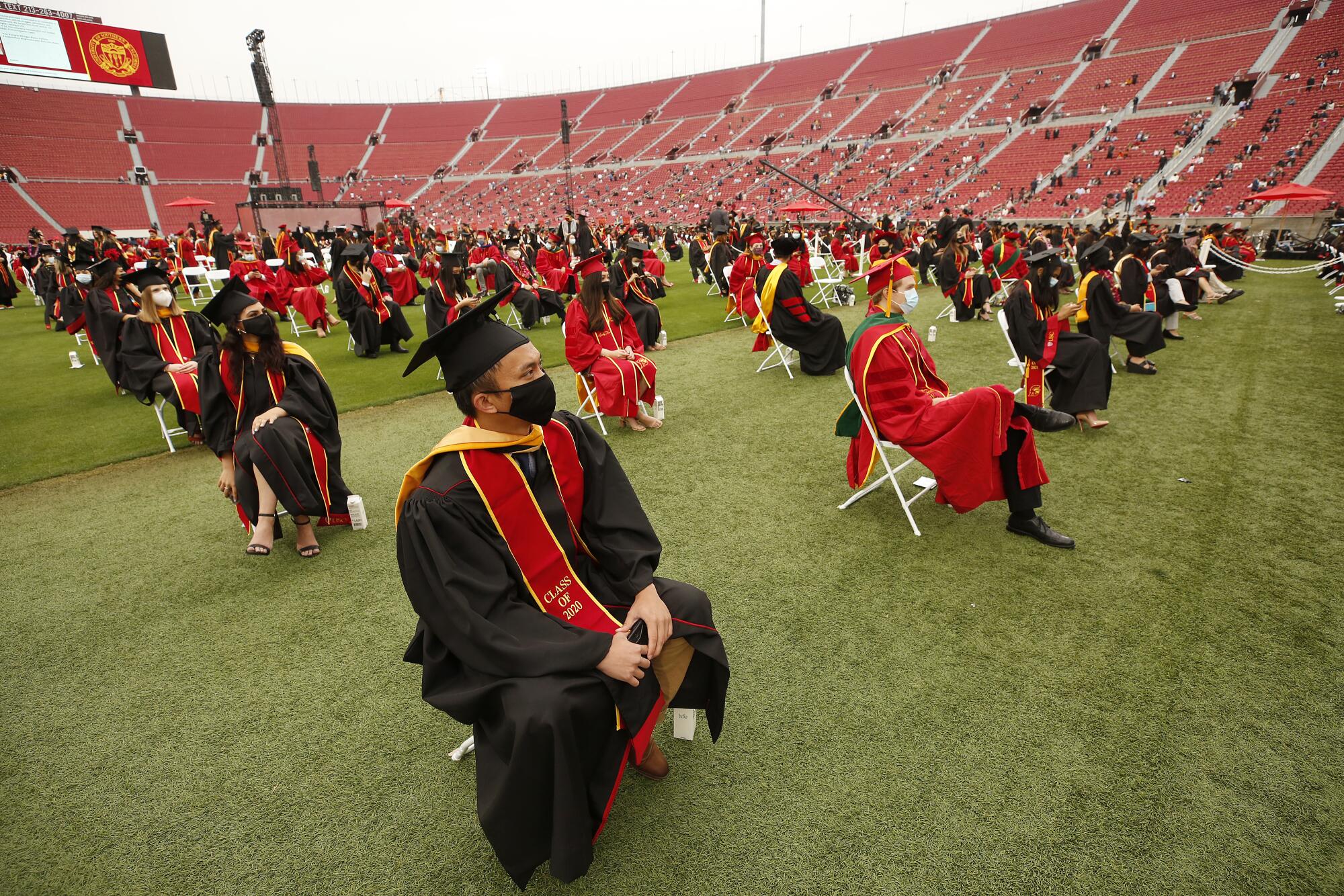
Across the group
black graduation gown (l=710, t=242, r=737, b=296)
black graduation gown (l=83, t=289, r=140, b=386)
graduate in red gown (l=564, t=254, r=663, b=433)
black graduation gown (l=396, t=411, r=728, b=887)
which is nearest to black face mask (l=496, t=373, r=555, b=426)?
black graduation gown (l=396, t=411, r=728, b=887)

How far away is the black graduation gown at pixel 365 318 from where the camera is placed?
10.0m

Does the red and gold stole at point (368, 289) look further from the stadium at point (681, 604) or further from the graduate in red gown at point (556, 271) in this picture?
the graduate in red gown at point (556, 271)

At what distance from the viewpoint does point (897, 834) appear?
7.16ft

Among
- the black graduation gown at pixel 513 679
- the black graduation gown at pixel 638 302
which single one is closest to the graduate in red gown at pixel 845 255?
the black graduation gown at pixel 638 302

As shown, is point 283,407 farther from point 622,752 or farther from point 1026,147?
point 1026,147

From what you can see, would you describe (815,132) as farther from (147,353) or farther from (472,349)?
(472,349)

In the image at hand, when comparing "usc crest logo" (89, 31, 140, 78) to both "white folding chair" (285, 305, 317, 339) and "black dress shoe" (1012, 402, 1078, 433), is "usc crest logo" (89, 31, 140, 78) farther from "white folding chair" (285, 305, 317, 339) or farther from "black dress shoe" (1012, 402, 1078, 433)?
"black dress shoe" (1012, 402, 1078, 433)

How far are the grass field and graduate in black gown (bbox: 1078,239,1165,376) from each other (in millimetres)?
1997

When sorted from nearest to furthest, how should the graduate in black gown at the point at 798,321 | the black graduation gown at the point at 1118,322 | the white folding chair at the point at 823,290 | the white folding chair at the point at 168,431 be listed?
the white folding chair at the point at 168,431 < the black graduation gown at the point at 1118,322 < the graduate in black gown at the point at 798,321 < the white folding chair at the point at 823,290

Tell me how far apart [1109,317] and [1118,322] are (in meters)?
0.34

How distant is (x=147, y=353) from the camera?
5.64 m

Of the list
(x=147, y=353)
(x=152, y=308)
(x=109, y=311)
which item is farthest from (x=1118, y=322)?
(x=109, y=311)

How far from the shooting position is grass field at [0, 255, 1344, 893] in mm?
2150

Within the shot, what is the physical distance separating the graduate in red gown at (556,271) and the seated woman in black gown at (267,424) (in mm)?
8796
